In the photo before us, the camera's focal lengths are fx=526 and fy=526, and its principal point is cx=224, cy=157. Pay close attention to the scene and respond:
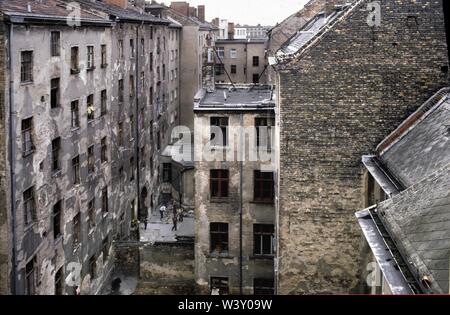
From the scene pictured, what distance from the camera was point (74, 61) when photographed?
18.6 meters

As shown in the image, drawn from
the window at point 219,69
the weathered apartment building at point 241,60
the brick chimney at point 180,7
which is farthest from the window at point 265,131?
the window at point 219,69

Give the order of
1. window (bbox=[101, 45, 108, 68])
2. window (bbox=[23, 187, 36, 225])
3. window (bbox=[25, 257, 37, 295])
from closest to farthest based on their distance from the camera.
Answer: window (bbox=[23, 187, 36, 225]) < window (bbox=[25, 257, 37, 295]) < window (bbox=[101, 45, 108, 68])

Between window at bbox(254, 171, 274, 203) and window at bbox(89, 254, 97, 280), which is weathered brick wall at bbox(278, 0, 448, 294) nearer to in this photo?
window at bbox(254, 171, 274, 203)

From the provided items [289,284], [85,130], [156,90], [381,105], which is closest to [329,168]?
[381,105]

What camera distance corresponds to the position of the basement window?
16547 mm

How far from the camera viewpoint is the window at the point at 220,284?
19.7 metres

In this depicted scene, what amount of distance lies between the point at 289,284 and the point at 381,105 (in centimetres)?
540

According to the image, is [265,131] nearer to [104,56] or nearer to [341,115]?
[341,115]

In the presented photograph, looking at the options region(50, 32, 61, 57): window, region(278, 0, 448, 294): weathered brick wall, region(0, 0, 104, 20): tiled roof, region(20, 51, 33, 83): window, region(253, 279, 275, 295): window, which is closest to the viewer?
region(278, 0, 448, 294): weathered brick wall

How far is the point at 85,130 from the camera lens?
766 inches

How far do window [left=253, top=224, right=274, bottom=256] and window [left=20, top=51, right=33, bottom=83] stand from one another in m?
9.47

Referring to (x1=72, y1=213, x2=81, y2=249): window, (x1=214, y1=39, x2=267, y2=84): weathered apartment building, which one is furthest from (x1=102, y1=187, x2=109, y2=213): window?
(x1=214, y1=39, x2=267, y2=84): weathered apartment building
